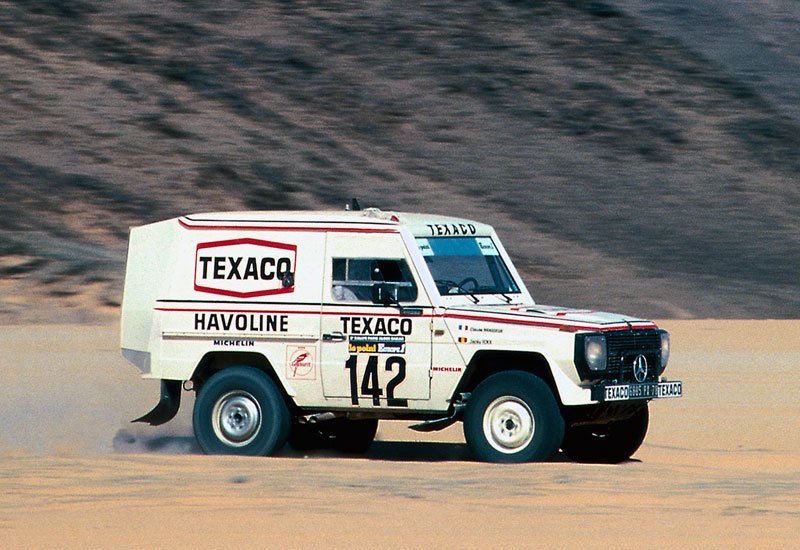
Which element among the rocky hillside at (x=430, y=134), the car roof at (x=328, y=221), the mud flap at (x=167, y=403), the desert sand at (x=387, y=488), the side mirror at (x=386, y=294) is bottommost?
the desert sand at (x=387, y=488)

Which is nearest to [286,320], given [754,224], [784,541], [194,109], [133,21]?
[784,541]

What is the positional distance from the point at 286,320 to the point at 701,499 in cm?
376

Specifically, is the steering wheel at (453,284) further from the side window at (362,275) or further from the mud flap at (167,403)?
the mud flap at (167,403)

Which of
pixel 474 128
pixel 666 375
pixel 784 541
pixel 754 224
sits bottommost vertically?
pixel 784 541

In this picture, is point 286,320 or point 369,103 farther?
point 369,103

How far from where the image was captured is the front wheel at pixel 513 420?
11820 millimetres

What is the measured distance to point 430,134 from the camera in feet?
133

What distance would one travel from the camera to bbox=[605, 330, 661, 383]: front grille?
39.2ft

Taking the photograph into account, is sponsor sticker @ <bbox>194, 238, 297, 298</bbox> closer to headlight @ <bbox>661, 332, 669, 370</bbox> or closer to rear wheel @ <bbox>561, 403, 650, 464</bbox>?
rear wheel @ <bbox>561, 403, 650, 464</bbox>

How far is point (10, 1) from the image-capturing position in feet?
144

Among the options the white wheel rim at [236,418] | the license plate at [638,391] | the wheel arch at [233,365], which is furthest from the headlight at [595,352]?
the white wheel rim at [236,418]

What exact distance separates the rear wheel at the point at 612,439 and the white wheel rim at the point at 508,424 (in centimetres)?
99

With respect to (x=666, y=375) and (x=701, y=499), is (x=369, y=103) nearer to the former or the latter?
(x=666, y=375)

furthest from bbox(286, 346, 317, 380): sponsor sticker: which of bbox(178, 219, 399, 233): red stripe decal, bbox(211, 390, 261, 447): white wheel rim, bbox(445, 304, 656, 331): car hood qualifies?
bbox(445, 304, 656, 331): car hood
